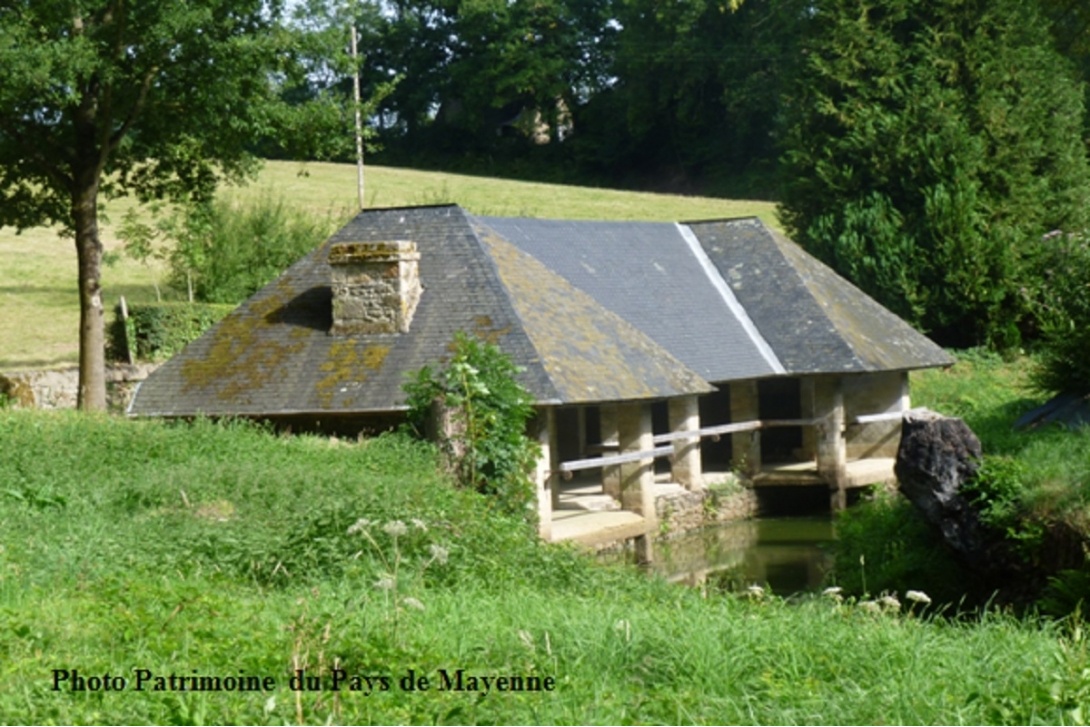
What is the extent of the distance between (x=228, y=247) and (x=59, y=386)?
7.58 metres

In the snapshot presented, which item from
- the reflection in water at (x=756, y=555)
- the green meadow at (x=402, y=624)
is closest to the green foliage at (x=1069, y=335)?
the green meadow at (x=402, y=624)

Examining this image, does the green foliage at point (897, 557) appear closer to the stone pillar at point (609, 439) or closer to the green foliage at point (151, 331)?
the stone pillar at point (609, 439)

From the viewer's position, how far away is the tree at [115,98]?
20.1 m

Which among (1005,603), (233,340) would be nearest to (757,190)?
(233,340)

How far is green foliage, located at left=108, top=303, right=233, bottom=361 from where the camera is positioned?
27.2 m

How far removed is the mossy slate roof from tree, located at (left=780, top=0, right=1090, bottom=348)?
17.0 feet

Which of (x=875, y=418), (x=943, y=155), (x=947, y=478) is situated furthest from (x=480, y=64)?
(x=947, y=478)

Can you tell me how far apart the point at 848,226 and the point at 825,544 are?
14054mm

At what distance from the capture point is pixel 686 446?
22.8 metres

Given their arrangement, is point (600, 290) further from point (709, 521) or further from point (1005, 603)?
point (1005, 603)

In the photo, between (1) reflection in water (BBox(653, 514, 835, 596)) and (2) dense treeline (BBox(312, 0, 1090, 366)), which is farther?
(2) dense treeline (BBox(312, 0, 1090, 366))

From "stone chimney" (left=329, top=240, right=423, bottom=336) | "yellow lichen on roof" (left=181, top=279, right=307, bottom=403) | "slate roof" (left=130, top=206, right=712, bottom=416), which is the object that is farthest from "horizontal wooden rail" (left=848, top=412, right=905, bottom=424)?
"yellow lichen on roof" (left=181, top=279, right=307, bottom=403)

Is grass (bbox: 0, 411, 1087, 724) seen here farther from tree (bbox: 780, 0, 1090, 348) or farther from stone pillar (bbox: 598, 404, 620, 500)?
tree (bbox: 780, 0, 1090, 348)

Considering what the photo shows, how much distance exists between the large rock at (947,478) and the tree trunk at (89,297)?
12.1 m
